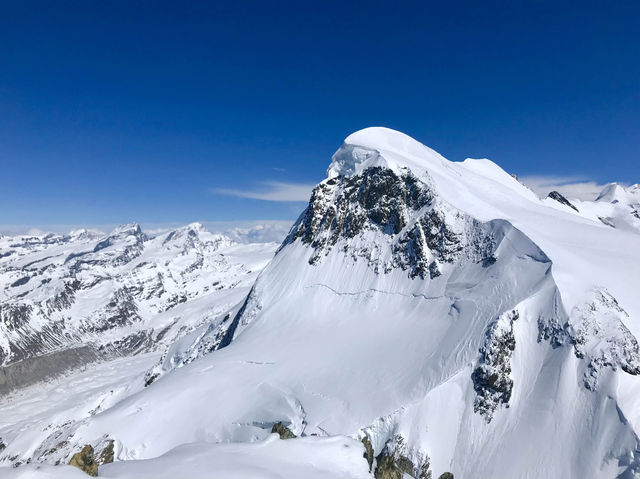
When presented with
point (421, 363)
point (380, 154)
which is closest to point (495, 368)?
point (421, 363)

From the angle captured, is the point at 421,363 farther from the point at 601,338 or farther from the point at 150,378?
the point at 150,378

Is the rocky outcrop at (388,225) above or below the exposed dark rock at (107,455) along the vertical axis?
above

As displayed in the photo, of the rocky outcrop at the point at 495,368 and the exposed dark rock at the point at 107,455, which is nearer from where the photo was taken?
the rocky outcrop at the point at 495,368

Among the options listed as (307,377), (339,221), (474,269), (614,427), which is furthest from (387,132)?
(614,427)

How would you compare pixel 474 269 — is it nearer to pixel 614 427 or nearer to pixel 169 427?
pixel 614 427

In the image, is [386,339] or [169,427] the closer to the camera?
[169,427]

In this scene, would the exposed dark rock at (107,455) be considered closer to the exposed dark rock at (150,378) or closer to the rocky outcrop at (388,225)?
the rocky outcrop at (388,225)

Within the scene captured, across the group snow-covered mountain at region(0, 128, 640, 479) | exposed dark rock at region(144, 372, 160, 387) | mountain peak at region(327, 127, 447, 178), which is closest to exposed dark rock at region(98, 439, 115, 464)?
snow-covered mountain at region(0, 128, 640, 479)

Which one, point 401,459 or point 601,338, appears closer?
point 601,338

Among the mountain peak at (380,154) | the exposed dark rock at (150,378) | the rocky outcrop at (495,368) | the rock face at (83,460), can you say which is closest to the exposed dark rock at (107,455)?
the rock face at (83,460)
